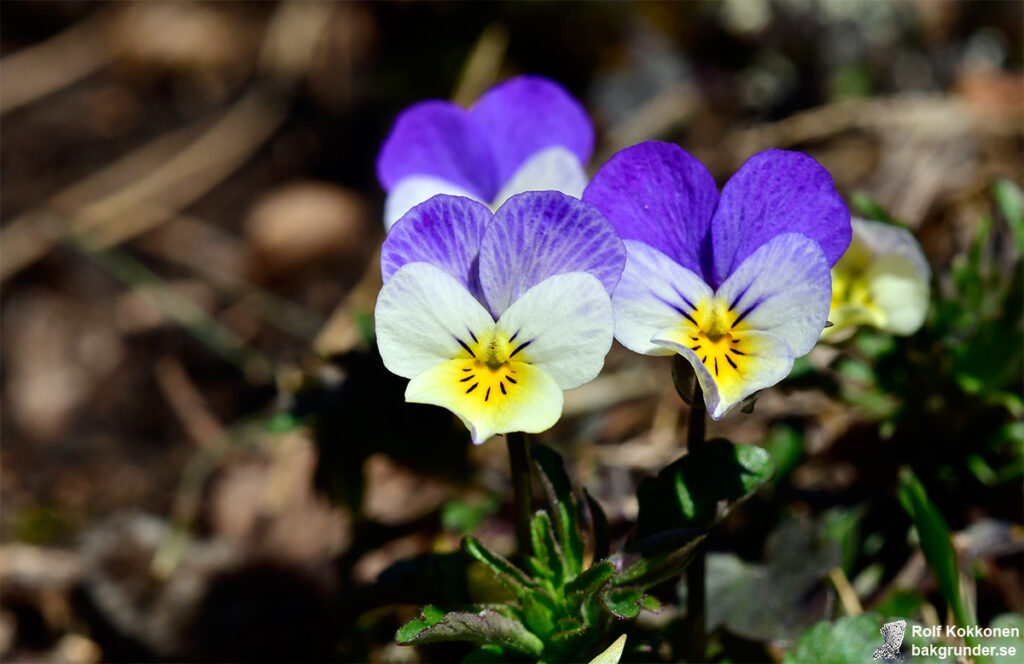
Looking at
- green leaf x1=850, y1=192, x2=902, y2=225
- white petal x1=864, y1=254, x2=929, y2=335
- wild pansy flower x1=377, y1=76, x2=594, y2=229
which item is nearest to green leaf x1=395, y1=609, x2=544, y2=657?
wild pansy flower x1=377, y1=76, x2=594, y2=229

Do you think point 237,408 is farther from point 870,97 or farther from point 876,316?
point 870,97

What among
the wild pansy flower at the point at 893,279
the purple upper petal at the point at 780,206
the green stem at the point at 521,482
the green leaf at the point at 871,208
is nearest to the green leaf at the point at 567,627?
the green stem at the point at 521,482

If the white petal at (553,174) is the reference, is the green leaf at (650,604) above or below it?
below

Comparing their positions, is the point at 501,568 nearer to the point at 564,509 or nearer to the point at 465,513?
the point at 564,509

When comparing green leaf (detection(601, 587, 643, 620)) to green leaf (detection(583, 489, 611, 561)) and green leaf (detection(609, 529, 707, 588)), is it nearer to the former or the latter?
green leaf (detection(609, 529, 707, 588))

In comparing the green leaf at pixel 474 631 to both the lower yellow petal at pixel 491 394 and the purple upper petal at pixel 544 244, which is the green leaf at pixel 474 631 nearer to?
the lower yellow petal at pixel 491 394

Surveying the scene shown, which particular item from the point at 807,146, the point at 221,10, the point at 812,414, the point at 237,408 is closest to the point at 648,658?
the point at 812,414
